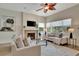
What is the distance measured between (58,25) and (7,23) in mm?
1832

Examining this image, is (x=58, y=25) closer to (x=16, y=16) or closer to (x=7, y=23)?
(x=16, y=16)

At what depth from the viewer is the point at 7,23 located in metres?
3.58

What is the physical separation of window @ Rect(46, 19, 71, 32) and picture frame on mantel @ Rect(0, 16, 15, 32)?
4.29ft

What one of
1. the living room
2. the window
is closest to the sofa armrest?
the living room

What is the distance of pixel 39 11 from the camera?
11.3 feet

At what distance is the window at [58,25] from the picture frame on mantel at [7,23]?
1308mm

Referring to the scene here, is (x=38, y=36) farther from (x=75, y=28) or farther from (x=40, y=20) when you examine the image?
(x=75, y=28)

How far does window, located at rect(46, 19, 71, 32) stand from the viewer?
3482 mm

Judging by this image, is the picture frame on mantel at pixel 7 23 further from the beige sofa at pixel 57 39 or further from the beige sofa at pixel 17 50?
the beige sofa at pixel 57 39

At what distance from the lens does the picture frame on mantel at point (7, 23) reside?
3.57 m

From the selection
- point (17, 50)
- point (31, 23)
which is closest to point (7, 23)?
point (31, 23)

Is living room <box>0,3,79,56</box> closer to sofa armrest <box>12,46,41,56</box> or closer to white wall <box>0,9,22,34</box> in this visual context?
white wall <box>0,9,22,34</box>

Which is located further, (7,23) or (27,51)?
(7,23)

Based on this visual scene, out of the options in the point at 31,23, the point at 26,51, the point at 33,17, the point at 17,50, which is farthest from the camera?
the point at 31,23
